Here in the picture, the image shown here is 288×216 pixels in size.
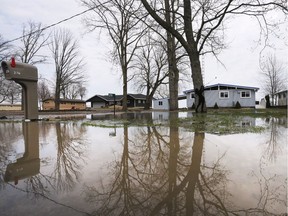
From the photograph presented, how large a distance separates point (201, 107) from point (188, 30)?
3.66 meters

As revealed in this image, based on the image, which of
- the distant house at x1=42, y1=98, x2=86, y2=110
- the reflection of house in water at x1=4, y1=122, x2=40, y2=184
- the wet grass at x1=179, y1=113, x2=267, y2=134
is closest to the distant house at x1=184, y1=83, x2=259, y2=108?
the wet grass at x1=179, y1=113, x2=267, y2=134

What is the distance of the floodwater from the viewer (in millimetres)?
2115

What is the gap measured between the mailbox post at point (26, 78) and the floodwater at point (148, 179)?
644 centimetres

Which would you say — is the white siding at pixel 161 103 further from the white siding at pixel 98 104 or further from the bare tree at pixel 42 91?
the bare tree at pixel 42 91

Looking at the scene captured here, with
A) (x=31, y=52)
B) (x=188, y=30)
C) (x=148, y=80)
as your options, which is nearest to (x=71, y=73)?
(x=31, y=52)

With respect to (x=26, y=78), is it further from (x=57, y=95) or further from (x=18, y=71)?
(x=57, y=95)

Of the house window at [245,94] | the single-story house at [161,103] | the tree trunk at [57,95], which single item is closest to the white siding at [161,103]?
the single-story house at [161,103]

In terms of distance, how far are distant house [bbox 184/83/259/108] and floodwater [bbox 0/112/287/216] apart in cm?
3907

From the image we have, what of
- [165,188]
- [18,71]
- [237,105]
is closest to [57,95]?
[237,105]

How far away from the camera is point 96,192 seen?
8.03 ft

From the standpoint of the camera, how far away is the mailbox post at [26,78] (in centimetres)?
1032

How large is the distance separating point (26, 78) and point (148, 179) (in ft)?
30.7

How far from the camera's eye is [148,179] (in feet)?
9.30

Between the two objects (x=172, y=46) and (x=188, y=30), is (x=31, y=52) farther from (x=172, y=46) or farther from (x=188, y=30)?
(x=188, y=30)
